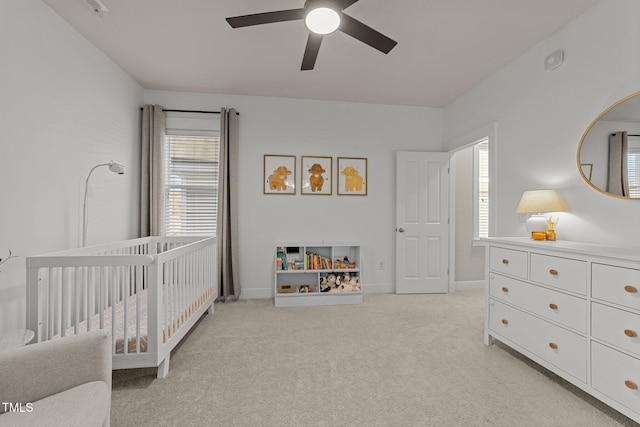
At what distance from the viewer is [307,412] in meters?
1.59

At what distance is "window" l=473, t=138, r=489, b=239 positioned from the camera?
4219mm

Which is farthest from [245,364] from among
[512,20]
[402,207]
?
[512,20]

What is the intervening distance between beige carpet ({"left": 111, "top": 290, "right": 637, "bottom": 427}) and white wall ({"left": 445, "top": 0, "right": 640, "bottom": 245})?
1094mm

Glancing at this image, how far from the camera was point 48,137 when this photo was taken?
2107mm

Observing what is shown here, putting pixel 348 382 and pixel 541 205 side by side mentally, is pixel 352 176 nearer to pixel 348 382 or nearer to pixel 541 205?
pixel 541 205

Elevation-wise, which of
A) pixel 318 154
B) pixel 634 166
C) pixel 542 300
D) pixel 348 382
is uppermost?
pixel 318 154

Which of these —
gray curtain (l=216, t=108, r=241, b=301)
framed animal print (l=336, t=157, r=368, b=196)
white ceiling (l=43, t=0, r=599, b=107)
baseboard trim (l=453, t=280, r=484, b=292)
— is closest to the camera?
white ceiling (l=43, t=0, r=599, b=107)

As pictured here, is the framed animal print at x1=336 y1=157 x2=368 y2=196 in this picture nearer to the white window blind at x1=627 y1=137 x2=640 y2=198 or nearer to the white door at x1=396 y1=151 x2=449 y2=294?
the white door at x1=396 y1=151 x2=449 y2=294

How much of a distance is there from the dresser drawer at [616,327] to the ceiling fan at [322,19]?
1.85 meters

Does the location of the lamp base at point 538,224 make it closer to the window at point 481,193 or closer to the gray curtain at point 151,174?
the window at point 481,193

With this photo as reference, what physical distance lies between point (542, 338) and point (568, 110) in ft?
5.50

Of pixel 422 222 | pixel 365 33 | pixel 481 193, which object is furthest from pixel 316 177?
pixel 481 193

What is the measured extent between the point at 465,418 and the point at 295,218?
8.80ft

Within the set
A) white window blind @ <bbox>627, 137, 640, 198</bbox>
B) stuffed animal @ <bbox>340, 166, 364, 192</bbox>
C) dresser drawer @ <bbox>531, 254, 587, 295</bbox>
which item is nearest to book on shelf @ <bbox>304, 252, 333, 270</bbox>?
stuffed animal @ <bbox>340, 166, 364, 192</bbox>
